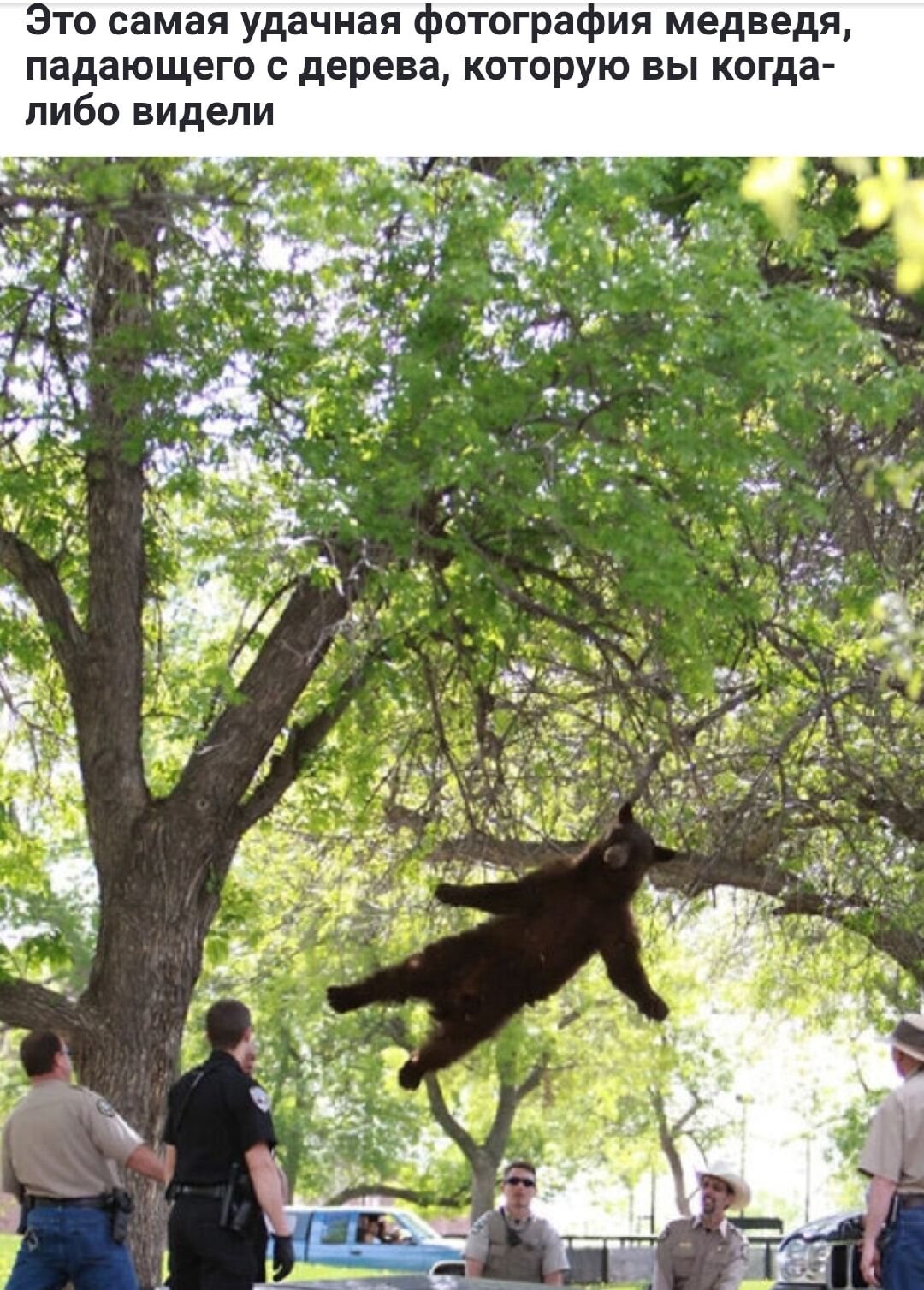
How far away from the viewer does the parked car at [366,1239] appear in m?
29.2

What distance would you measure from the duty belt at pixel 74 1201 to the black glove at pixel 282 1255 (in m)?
0.82

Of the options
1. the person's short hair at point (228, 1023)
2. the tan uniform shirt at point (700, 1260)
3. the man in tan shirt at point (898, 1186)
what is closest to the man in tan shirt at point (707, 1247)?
the tan uniform shirt at point (700, 1260)

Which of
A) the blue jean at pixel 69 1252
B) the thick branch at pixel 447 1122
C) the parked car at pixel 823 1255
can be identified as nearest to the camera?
the blue jean at pixel 69 1252

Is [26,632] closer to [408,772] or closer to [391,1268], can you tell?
[408,772]

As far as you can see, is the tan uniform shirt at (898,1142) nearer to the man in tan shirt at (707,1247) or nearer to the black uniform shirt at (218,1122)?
the black uniform shirt at (218,1122)

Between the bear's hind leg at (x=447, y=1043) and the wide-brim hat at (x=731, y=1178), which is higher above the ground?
the bear's hind leg at (x=447, y=1043)

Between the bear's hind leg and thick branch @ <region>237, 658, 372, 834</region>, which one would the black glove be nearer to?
the bear's hind leg

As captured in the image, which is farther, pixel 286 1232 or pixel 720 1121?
pixel 720 1121

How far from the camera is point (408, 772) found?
14.2 meters

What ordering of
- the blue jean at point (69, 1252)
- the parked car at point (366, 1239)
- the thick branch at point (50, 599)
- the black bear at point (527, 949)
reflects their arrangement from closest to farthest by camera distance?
the blue jean at point (69, 1252) → the black bear at point (527, 949) → the thick branch at point (50, 599) → the parked car at point (366, 1239)

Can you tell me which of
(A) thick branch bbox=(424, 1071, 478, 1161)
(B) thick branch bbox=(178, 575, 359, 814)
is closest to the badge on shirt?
(B) thick branch bbox=(178, 575, 359, 814)
